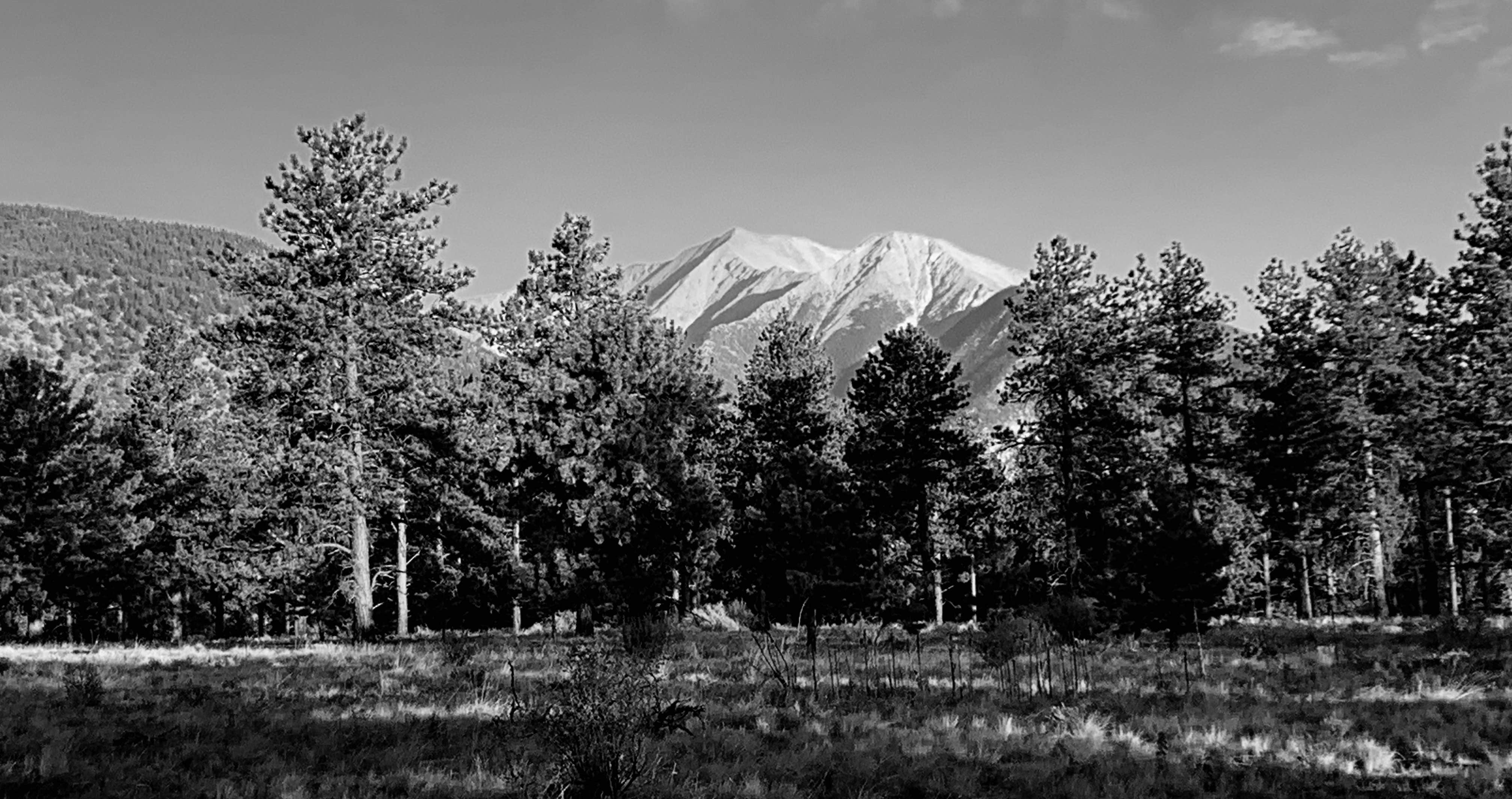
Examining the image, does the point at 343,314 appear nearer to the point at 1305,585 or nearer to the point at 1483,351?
the point at 1483,351

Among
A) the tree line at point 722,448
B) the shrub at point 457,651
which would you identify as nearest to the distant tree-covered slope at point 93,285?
the tree line at point 722,448

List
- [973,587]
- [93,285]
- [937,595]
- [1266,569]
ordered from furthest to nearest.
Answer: [93,285] → [973,587] → [1266,569] → [937,595]

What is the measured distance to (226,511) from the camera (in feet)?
128

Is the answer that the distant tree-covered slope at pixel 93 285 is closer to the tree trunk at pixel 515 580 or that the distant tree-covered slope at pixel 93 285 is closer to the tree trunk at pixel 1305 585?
the tree trunk at pixel 515 580

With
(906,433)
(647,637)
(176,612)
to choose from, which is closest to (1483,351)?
(906,433)

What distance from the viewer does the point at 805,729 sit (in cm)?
940

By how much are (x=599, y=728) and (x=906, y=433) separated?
2518 centimetres

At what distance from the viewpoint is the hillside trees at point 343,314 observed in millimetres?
20688

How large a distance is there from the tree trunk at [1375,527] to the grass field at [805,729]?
538 inches

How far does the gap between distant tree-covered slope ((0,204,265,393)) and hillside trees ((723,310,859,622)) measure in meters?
86.8

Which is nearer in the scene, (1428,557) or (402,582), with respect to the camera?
(402,582)

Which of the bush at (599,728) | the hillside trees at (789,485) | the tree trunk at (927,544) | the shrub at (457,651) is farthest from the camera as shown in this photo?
the tree trunk at (927,544)

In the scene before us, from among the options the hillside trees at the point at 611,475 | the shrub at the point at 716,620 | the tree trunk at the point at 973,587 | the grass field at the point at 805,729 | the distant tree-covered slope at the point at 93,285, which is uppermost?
the distant tree-covered slope at the point at 93,285

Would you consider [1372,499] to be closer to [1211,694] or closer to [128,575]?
[1211,694]
